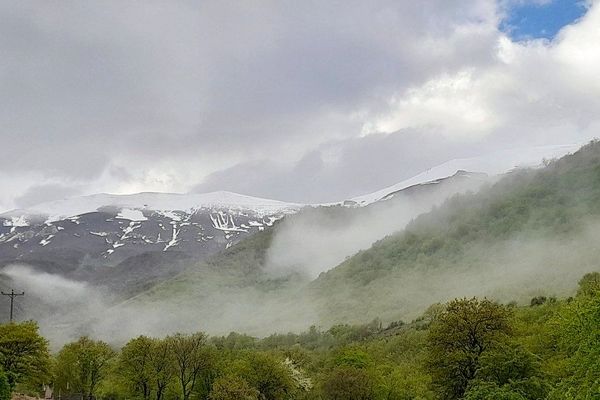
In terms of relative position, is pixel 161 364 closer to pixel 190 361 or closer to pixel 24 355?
pixel 190 361

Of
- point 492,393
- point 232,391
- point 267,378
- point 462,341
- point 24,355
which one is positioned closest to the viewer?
point 492,393

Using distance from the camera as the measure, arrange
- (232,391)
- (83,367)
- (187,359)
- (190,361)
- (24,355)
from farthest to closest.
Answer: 1. (83,367)
2. (187,359)
3. (190,361)
4. (24,355)
5. (232,391)

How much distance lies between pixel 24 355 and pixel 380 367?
52998 mm

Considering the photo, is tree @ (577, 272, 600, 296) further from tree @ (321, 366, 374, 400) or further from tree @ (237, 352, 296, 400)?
tree @ (237, 352, 296, 400)

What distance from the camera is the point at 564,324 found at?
202 ft

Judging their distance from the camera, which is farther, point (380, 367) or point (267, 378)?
point (380, 367)

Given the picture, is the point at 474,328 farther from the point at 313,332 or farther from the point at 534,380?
the point at 313,332

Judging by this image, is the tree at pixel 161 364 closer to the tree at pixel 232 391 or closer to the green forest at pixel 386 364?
the green forest at pixel 386 364

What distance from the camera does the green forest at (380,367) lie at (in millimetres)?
52719

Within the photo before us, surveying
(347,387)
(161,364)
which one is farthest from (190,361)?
(347,387)

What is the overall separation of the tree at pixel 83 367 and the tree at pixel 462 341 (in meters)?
64.7

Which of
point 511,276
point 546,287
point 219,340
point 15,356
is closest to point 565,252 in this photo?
point 511,276

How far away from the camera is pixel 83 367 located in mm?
107062

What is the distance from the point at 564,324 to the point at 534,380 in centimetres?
1175
